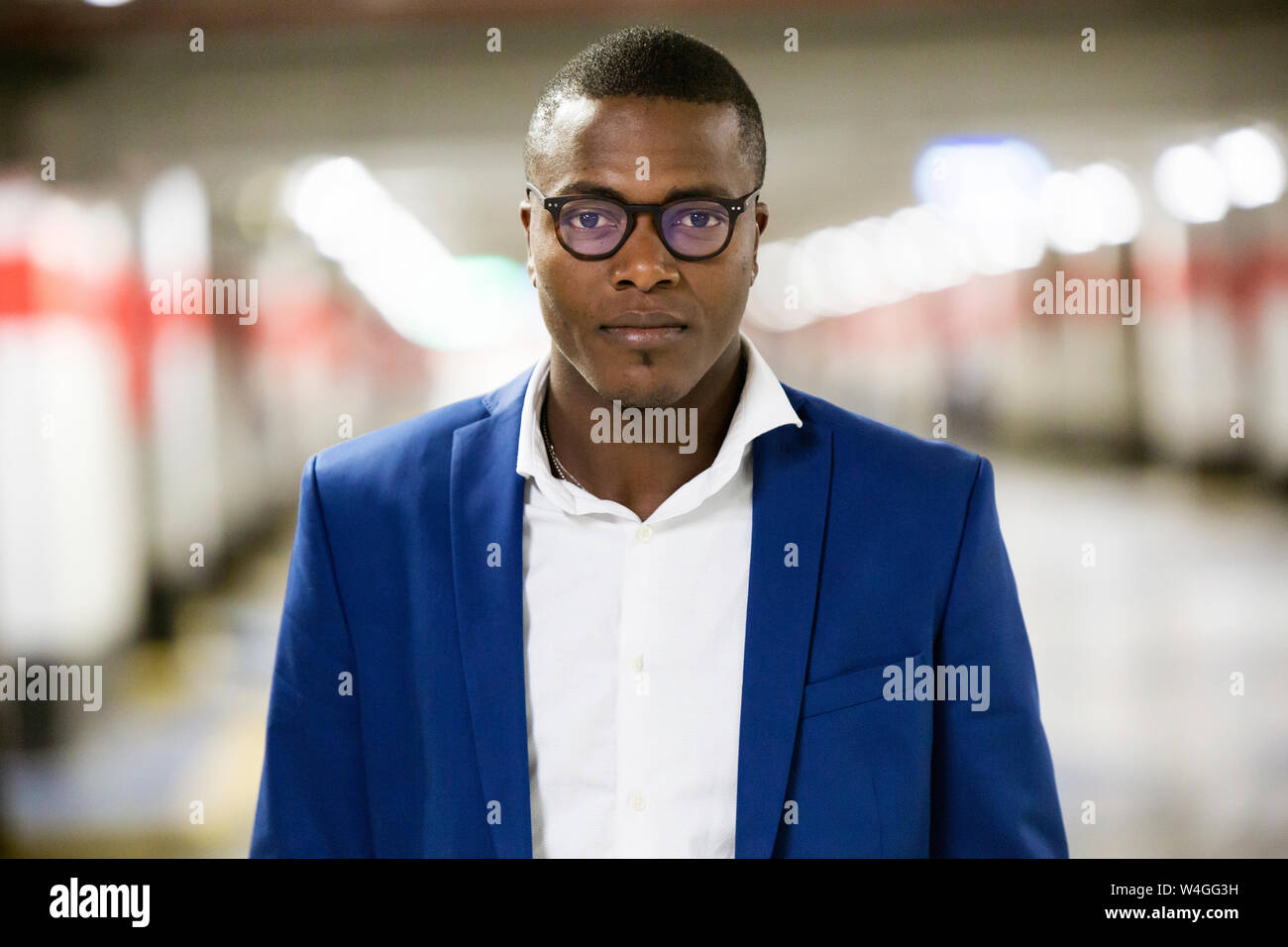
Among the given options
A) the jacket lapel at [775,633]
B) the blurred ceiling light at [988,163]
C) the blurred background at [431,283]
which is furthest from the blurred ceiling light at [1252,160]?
the jacket lapel at [775,633]

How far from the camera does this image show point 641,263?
4.69ft

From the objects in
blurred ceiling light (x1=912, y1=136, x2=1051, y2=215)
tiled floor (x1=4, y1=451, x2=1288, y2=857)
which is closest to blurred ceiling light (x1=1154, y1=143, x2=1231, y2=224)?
tiled floor (x1=4, y1=451, x2=1288, y2=857)

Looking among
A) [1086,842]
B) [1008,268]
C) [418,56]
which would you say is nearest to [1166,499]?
[1008,268]

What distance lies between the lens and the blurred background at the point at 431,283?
282 cm

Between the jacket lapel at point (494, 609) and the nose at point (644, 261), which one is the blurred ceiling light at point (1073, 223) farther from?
the jacket lapel at point (494, 609)

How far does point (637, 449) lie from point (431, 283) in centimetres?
478

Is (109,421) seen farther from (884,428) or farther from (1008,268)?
(1008,268)

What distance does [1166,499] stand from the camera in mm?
8180

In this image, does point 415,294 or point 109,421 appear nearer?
point 109,421

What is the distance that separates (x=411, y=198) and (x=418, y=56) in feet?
6.50

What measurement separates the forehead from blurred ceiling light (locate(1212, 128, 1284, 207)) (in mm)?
2075

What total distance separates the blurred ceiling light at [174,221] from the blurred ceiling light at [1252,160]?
3194 millimetres

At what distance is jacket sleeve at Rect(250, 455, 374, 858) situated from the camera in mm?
1492
